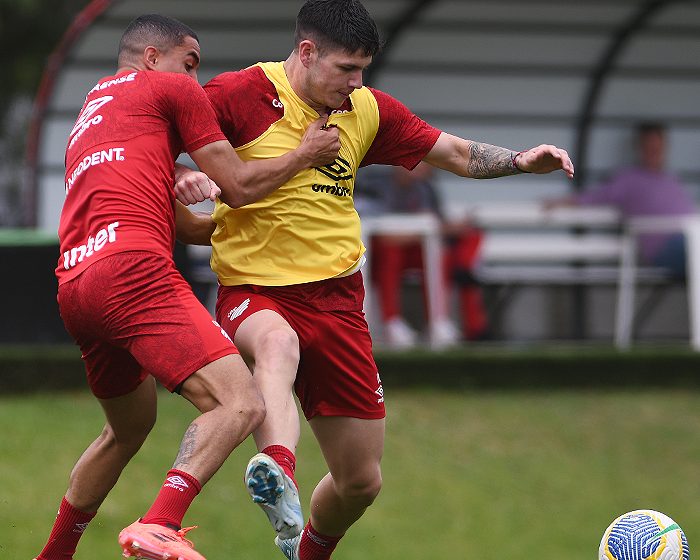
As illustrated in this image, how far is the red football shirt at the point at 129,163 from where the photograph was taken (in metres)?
5.70

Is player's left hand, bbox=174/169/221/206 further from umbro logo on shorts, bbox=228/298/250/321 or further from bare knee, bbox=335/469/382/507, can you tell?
bare knee, bbox=335/469/382/507

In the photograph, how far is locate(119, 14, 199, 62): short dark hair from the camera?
620 centimetres

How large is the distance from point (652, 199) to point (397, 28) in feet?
10.1

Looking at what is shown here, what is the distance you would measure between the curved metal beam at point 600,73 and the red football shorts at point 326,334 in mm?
9523

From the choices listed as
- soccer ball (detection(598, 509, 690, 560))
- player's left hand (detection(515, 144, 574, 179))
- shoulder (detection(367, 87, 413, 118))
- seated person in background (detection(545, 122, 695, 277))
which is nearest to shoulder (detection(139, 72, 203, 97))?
shoulder (detection(367, 87, 413, 118))

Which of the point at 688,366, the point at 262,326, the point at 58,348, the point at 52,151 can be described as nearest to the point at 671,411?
the point at 688,366

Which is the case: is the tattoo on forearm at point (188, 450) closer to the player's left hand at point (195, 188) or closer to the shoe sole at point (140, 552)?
the shoe sole at point (140, 552)

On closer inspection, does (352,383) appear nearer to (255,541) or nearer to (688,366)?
(255,541)

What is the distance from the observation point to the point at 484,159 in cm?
687

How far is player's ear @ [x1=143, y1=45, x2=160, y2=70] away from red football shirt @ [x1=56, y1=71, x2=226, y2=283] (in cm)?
17

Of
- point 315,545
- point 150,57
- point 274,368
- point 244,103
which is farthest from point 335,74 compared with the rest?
point 315,545

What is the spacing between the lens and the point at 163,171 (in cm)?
589

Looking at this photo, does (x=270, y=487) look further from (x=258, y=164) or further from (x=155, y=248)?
(x=258, y=164)

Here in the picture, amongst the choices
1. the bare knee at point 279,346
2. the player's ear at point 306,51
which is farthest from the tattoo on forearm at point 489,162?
the bare knee at point 279,346
